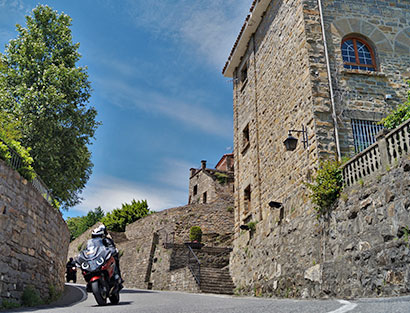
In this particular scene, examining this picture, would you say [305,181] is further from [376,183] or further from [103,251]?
[103,251]

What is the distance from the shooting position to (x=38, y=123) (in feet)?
53.0

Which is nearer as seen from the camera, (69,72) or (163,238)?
(69,72)

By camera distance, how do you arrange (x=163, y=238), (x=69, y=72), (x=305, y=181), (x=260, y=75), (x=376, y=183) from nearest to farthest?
(x=376, y=183), (x=305, y=181), (x=260, y=75), (x=69, y=72), (x=163, y=238)

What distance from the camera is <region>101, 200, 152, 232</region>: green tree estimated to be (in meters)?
36.3

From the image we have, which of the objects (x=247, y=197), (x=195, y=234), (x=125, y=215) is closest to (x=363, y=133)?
(x=247, y=197)

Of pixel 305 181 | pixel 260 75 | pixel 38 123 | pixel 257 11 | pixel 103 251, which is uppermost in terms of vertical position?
pixel 257 11

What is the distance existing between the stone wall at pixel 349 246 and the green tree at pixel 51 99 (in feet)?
29.8

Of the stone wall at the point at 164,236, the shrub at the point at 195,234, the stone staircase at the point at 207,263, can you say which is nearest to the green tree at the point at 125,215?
the stone wall at the point at 164,236

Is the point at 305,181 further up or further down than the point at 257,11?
further down

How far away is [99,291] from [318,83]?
8156 millimetres

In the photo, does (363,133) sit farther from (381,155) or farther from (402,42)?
(402,42)

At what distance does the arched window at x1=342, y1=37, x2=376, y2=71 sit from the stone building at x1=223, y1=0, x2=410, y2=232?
0.10 feet

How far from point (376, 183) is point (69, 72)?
1345 centimetres

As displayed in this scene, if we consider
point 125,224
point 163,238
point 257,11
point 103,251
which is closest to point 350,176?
point 103,251
